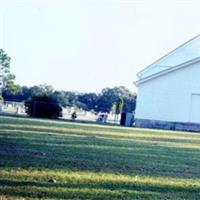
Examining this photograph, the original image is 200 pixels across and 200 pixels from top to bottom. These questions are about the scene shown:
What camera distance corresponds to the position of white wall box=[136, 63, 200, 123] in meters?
34.8

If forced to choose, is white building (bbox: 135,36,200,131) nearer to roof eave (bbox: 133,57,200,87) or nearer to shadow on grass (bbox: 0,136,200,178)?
roof eave (bbox: 133,57,200,87)

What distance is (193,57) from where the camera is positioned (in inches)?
1437

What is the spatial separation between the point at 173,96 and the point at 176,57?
4191mm

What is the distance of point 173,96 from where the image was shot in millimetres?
35656

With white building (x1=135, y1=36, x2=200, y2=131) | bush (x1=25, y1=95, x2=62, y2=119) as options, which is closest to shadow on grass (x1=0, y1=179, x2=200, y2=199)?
bush (x1=25, y1=95, x2=62, y2=119)

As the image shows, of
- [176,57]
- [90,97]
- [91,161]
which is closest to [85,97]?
[90,97]

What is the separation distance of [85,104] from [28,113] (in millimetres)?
55860

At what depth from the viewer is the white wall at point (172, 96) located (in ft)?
114

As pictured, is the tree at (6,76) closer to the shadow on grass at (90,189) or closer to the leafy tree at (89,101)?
the leafy tree at (89,101)

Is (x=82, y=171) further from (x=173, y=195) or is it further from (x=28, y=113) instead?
(x=28, y=113)

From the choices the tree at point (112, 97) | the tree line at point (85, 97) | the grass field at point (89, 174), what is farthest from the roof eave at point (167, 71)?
the tree at point (112, 97)

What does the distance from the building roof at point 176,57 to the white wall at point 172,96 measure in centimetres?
110

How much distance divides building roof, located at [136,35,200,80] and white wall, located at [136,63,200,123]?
110 cm

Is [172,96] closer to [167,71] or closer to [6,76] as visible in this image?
[167,71]
